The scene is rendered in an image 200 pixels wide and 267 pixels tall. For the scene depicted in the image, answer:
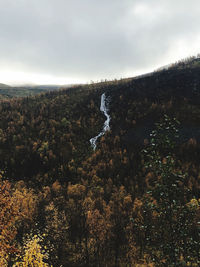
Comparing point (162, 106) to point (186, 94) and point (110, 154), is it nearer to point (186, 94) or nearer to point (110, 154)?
point (186, 94)

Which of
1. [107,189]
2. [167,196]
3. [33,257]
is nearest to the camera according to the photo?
[167,196]

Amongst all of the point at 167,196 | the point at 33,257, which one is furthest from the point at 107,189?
the point at 167,196

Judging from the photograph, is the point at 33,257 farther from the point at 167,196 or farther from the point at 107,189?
the point at 107,189

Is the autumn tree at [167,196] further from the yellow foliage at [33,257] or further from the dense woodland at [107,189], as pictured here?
the yellow foliage at [33,257]

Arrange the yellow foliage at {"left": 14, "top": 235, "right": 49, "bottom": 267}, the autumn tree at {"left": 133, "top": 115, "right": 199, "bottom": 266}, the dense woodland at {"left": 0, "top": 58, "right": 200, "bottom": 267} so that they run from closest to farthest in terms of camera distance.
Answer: the autumn tree at {"left": 133, "top": 115, "right": 199, "bottom": 266} → the dense woodland at {"left": 0, "top": 58, "right": 200, "bottom": 267} → the yellow foliage at {"left": 14, "top": 235, "right": 49, "bottom": 267}

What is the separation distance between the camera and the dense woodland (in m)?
10.2

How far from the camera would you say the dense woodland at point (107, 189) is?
404 inches

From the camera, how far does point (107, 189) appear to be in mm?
104438

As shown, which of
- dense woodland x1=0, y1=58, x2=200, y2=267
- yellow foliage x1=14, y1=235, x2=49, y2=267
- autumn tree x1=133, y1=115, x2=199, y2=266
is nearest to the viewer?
autumn tree x1=133, y1=115, x2=199, y2=266

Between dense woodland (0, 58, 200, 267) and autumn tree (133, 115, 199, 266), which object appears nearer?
autumn tree (133, 115, 199, 266)

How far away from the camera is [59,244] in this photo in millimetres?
51688

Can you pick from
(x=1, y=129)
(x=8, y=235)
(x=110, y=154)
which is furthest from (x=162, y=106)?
(x=8, y=235)

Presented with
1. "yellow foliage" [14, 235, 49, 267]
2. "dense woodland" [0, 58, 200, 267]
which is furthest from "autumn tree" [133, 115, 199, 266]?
"yellow foliage" [14, 235, 49, 267]

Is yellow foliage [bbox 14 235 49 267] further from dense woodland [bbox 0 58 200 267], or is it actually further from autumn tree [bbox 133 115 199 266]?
autumn tree [bbox 133 115 199 266]
